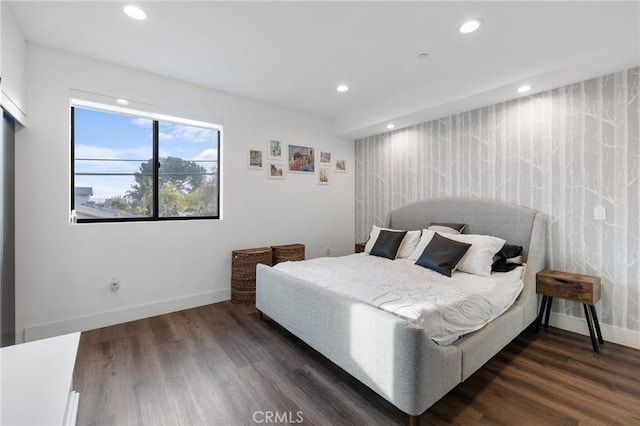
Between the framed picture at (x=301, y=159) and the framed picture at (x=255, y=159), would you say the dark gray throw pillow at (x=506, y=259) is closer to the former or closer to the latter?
the framed picture at (x=301, y=159)

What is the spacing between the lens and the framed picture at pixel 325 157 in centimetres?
461

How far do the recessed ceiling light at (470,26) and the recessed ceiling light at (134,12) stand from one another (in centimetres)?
250

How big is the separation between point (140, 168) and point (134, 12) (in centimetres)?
165

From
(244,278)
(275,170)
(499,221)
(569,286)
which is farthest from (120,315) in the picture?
(569,286)

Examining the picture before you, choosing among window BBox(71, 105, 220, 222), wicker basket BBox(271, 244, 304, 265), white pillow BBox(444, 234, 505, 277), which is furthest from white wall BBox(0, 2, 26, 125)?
white pillow BBox(444, 234, 505, 277)

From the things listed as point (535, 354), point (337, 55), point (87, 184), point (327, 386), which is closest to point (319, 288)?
point (327, 386)

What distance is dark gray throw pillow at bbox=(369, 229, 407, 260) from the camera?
3.40 m

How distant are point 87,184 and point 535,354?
14.9ft

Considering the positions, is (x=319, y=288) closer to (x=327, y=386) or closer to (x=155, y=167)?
(x=327, y=386)

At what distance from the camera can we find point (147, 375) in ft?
6.61

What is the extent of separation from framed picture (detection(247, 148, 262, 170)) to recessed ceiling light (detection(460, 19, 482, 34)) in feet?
8.83

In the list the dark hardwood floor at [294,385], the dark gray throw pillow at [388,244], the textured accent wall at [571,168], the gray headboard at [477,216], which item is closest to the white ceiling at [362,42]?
the textured accent wall at [571,168]

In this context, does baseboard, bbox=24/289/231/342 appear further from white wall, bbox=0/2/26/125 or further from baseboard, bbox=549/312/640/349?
baseboard, bbox=549/312/640/349

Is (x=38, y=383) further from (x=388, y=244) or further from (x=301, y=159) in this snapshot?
(x=301, y=159)
